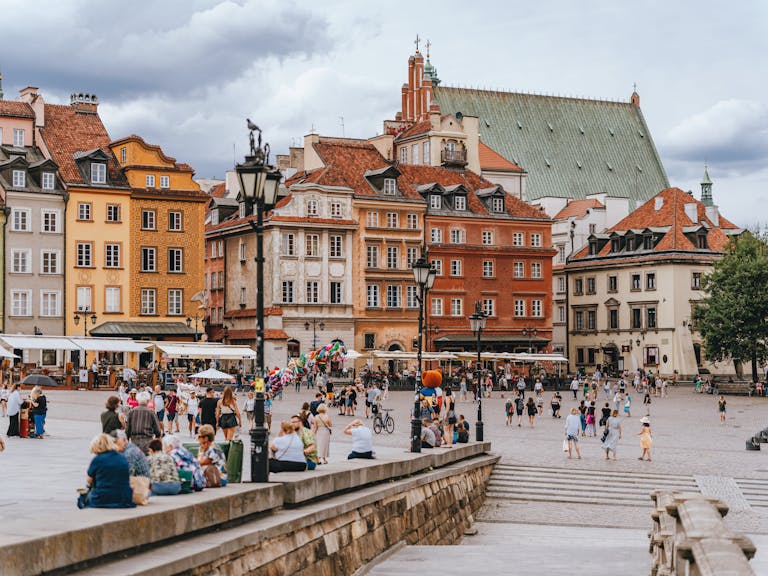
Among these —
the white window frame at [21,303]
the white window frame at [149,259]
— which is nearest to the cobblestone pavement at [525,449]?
the white window frame at [149,259]

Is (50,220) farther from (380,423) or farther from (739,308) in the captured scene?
(739,308)

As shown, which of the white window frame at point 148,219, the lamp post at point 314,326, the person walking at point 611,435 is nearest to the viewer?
the person walking at point 611,435

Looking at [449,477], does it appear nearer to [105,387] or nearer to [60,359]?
[105,387]

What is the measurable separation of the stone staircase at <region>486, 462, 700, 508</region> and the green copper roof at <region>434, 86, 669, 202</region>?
76.4 metres

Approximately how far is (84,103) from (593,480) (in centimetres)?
5411

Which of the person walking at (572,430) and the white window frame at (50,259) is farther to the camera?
the white window frame at (50,259)

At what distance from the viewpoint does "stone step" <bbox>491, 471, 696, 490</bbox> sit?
32.1 metres

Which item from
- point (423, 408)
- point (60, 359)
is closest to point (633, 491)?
point (423, 408)

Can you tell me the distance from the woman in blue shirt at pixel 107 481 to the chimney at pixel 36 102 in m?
64.0

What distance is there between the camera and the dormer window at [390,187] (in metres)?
84.6

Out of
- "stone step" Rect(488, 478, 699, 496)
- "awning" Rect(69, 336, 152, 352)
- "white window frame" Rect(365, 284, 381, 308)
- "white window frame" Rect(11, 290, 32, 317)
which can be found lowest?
"stone step" Rect(488, 478, 699, 496)

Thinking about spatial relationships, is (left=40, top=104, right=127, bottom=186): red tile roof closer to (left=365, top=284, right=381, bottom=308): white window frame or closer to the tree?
(left=365, top=284, right=381, bottom=308): white window frame

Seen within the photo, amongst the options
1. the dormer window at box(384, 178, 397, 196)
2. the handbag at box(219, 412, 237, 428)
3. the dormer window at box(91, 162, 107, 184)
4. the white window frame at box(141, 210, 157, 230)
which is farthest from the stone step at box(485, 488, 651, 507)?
the dormer window at box(384, 178, 397, 196)

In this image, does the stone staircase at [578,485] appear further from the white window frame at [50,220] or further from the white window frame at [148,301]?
the white window frame at [50,220]
